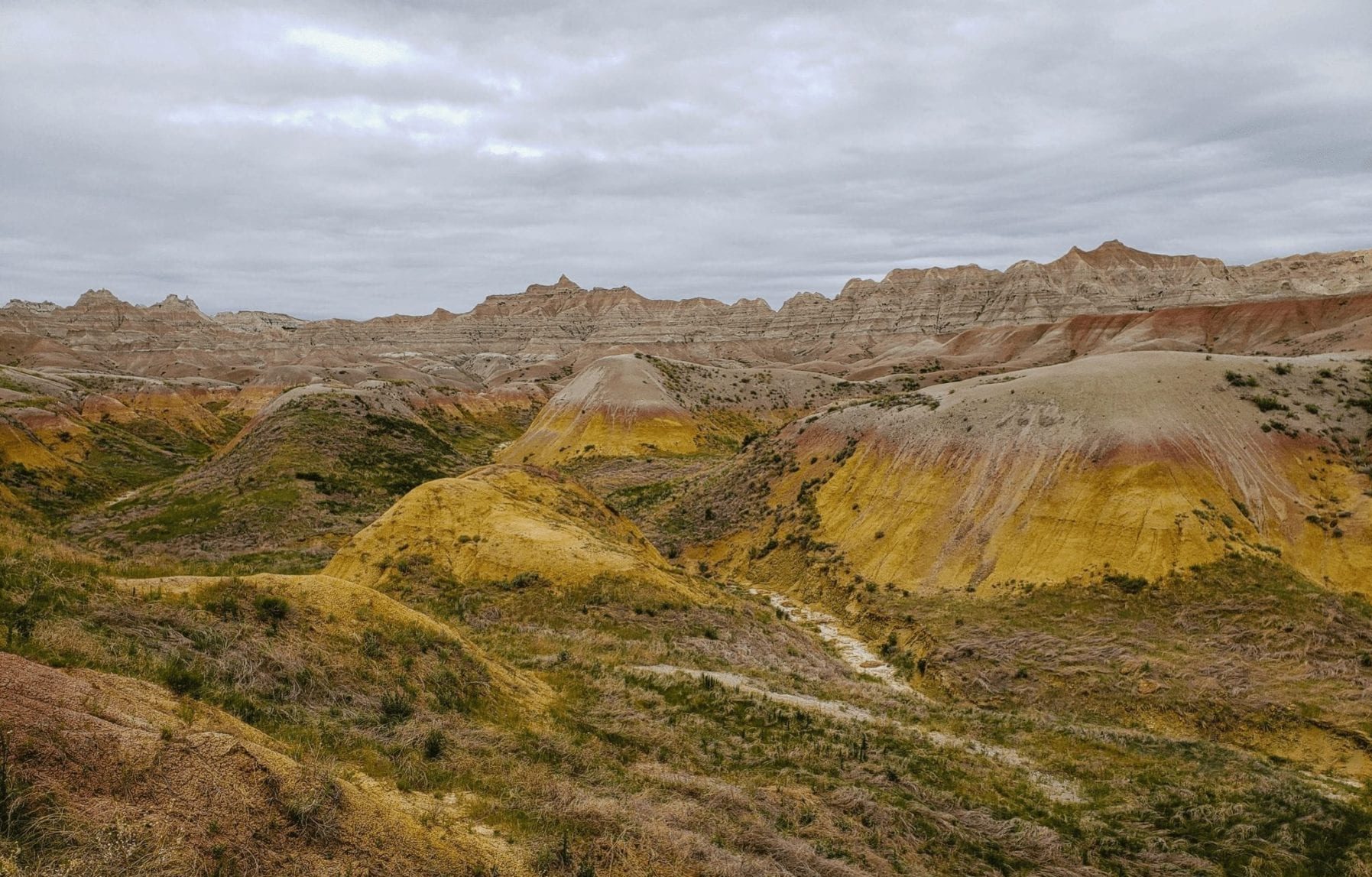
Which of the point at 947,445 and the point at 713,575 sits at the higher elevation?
the point at 947,445

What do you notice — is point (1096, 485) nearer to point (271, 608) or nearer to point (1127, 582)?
point (1127, 582)

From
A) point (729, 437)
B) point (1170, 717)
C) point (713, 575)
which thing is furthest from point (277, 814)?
point (729, 437)

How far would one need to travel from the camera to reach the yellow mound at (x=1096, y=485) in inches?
1061

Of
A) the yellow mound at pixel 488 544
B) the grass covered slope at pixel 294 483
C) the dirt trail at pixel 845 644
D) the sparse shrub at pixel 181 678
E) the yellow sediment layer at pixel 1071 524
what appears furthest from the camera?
the grass covered slope at pixel 294 483

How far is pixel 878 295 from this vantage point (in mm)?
194500

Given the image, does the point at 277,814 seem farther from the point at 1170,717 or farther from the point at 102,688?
the point at 1170,717

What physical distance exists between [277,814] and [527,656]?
1099cm

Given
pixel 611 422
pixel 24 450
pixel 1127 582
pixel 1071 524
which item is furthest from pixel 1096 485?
pixel 24 450

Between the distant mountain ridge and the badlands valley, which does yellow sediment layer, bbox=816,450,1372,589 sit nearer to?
the badlands valley

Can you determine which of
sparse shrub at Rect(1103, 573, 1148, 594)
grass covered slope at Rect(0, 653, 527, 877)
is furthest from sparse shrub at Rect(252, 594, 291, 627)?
sparse shrub at Rect(1103, 573, 1148, 594)

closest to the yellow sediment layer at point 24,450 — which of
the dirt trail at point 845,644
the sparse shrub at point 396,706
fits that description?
the dirt trail at point 845,644

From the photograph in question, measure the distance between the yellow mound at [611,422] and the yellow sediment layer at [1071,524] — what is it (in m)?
34.6

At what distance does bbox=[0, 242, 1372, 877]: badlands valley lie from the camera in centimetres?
730

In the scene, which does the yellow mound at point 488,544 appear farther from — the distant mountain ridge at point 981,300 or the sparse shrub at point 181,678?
the distant mountain ridge at point 981,300
